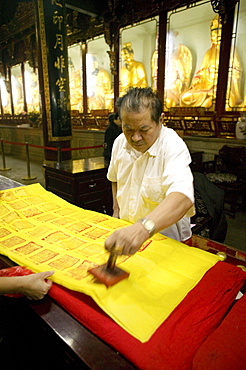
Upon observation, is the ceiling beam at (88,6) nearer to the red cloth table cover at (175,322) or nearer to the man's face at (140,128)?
the man's face at (140,128)

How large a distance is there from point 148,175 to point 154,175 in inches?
1.6

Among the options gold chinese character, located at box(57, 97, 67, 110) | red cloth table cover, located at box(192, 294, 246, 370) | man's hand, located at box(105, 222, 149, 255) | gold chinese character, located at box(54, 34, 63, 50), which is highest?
gold chinese character, located at box(54, 34, 63, 50)

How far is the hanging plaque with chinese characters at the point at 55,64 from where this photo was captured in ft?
18.7

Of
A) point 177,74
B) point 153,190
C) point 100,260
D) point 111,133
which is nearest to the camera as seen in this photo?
point 100,260

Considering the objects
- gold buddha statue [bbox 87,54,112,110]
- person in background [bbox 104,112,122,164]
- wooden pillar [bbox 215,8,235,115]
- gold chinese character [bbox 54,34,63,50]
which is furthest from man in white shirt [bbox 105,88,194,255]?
gold buddha statue [bbox 87,54,112,110]

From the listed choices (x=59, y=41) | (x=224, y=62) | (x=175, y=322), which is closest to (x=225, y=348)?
(x=175, y=322)

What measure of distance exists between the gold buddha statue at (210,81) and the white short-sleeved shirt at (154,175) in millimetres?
4766

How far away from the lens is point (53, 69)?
233 inches

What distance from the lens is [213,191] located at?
2.41 m

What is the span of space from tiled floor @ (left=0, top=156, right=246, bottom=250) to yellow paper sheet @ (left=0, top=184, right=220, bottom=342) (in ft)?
7.69

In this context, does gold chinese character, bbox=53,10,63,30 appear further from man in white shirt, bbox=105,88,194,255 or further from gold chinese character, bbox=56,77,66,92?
man in white shirt, bbox=105,88,194,255

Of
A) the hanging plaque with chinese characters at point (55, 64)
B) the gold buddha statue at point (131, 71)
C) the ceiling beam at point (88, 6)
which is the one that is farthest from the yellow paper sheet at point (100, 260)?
the ceiling beam at point (88, 6)

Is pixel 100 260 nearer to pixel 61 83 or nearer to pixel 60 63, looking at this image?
pixel 61 83

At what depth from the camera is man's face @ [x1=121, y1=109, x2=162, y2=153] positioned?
132cm
